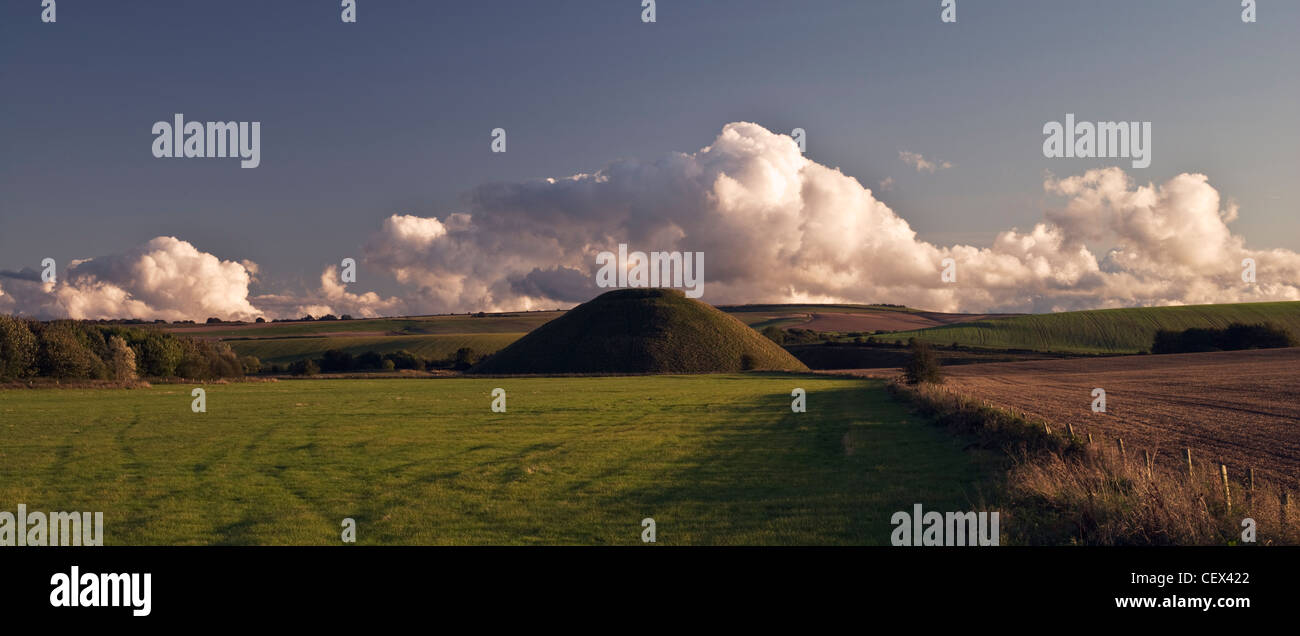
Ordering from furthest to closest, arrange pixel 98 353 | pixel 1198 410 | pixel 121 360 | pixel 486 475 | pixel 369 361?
1. pixel 369 361
2. pixel 98 353
3. pixel 121 360
4. pixel 1198 410
5. pixel 486 475

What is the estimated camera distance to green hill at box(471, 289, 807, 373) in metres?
137

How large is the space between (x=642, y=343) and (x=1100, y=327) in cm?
9618

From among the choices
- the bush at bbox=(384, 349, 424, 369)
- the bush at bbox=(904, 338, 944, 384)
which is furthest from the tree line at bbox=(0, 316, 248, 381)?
the bush at bbox=(904, 338, 944, 384)

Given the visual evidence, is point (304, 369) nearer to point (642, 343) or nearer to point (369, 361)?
point (369, 361)

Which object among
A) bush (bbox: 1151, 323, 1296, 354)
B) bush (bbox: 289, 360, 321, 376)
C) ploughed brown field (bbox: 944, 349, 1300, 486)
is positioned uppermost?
bush (bbox: 1151, 323, 1296, 354)

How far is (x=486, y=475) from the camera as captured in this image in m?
20.5

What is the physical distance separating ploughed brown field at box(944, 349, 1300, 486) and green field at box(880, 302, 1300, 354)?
2327 inches

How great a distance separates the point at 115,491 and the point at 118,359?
2748 inches

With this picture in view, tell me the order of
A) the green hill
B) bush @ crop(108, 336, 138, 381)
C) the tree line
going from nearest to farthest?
the tree line → bush @ crop(108, 336, 138, 381) → the green hill

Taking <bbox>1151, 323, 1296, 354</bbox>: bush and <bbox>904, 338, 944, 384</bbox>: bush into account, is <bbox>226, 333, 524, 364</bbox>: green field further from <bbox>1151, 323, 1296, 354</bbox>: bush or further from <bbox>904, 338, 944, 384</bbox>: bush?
<bbox>1151, 323, 1296, 354</bbox>: bush

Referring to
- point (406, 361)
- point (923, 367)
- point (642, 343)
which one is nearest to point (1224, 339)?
point (923, 367)
